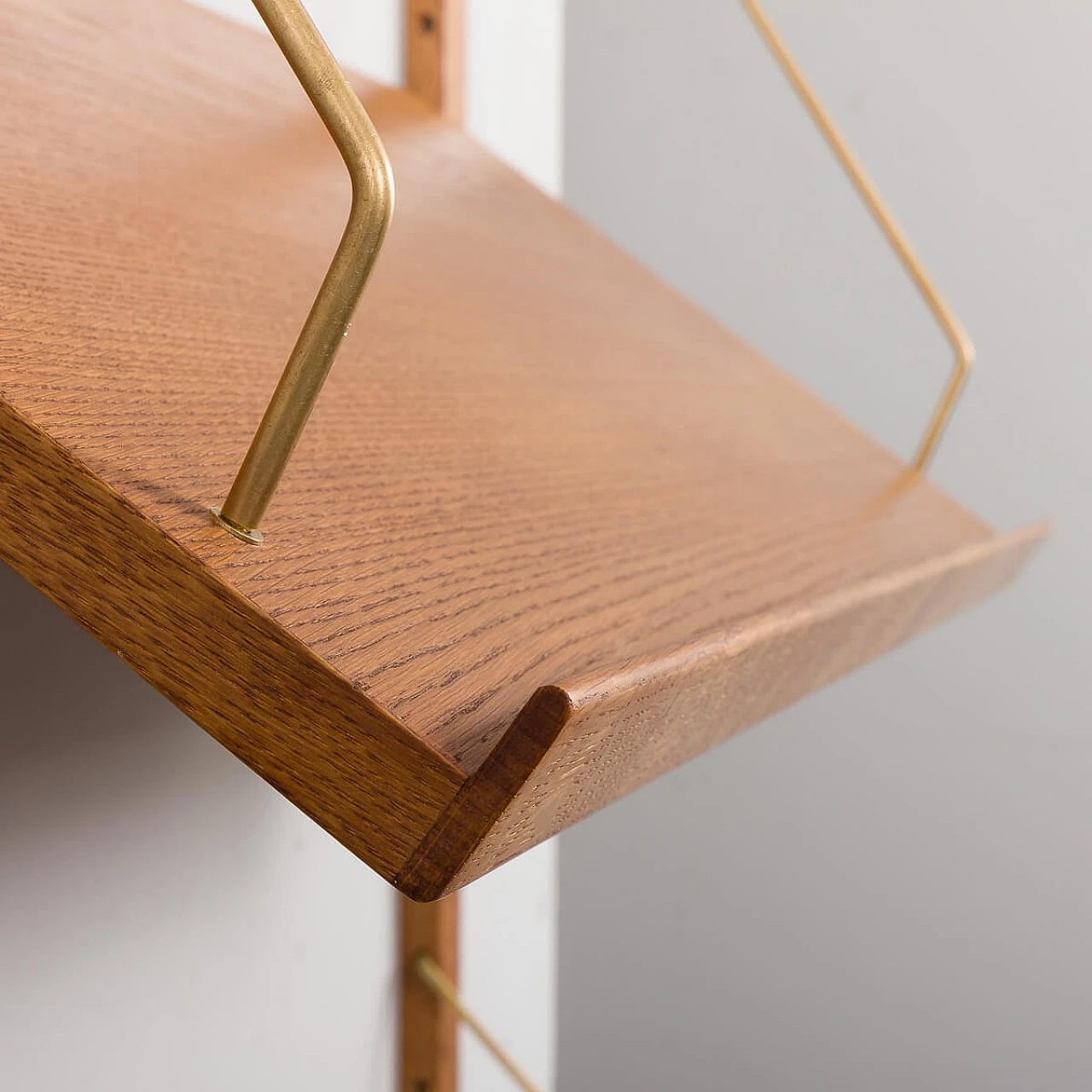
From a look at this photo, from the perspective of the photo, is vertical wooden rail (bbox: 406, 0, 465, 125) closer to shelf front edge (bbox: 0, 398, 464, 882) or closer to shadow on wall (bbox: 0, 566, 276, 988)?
shadow on wall (bbox: 0, 566, 276, 988)

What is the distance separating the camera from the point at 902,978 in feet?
5.34

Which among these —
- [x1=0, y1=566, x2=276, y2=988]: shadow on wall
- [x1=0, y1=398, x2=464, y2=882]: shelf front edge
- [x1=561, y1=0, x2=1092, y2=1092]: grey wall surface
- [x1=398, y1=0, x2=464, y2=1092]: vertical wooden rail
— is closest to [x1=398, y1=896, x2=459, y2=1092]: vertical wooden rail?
[x1=398, y1=0, x2=464, y2=1092]: vertical wooden rail

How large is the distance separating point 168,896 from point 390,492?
373 millimetres

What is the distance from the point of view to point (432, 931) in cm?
89

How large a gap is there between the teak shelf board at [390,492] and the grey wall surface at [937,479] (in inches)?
35.0

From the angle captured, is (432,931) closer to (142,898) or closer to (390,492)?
(142,898)

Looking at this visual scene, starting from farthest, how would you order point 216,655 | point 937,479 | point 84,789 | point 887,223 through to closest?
point 937,479 < point 887,223 < point 84,789 < point 216,655

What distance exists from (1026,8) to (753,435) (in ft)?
3.30

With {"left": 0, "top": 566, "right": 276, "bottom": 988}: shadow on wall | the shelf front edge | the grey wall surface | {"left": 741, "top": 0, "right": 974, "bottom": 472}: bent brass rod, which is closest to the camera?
the shelf front edge

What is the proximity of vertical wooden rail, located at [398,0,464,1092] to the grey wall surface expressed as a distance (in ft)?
2.50

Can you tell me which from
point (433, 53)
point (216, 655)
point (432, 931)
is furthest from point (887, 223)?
point (216, 655)

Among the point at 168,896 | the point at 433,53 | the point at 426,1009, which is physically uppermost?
the point at 433,53

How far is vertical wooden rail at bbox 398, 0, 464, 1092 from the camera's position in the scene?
84 centimetres

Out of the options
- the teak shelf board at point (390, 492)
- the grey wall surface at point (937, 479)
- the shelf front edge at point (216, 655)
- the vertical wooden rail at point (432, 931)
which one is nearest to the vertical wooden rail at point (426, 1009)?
the vertical wooden rail at point (432, 931)
